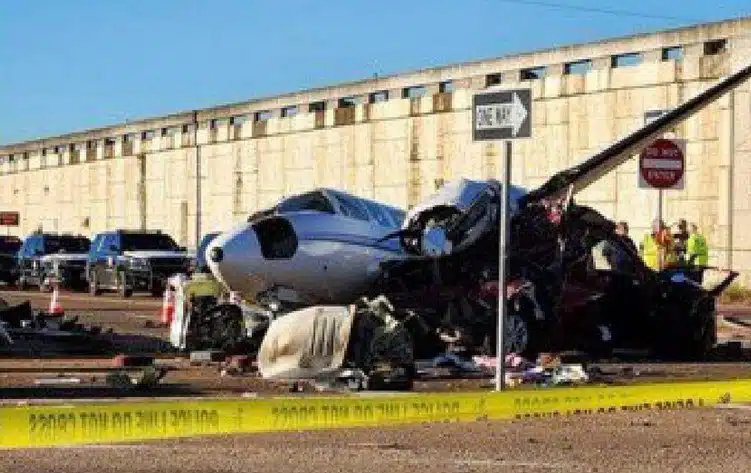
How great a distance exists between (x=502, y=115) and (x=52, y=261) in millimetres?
32095

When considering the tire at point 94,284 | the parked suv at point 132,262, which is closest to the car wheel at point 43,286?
the parked suv at point 132,262

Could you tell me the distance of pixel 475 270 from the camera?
18438 millimetres

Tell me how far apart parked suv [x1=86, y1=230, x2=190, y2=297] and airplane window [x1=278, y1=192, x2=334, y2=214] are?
60.7 feet

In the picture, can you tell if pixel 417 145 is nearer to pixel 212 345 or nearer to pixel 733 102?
pixel 733 102

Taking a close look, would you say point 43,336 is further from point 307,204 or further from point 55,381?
point 55,381

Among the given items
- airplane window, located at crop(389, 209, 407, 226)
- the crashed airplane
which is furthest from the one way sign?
airplane window, located at crop(389, 209, 407, 226)

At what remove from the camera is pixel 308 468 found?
9.29 m

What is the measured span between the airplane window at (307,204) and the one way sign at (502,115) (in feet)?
16.9

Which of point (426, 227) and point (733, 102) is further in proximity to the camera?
point (733, 102)

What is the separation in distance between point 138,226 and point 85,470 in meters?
48.8

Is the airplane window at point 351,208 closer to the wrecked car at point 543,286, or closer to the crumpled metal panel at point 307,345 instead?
the wrecked car at point 543,286

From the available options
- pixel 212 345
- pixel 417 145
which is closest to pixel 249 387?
pixel 212 345

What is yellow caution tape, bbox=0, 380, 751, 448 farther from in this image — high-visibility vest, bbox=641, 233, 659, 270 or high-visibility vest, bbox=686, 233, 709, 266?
high-visibility vest, bbox=686, 233, 709, 266

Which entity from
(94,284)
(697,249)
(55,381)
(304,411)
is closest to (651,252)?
(697,249)
